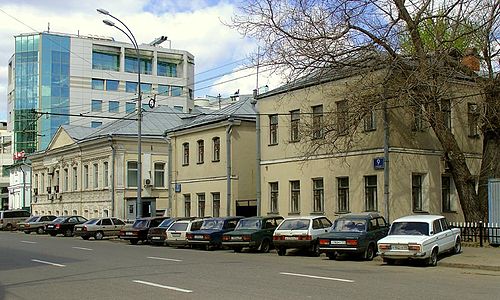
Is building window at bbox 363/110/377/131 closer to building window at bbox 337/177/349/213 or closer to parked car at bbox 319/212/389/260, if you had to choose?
building window at bbox 337/177/349/213

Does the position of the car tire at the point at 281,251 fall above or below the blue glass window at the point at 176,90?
below

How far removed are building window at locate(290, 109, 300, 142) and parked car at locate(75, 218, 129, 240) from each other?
14122 millimetres

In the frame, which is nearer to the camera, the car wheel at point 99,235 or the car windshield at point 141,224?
the car windshield at point 141,224

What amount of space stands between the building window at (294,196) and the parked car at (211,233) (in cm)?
450

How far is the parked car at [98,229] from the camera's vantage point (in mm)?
40500

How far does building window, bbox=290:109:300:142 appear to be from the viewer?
3284cm

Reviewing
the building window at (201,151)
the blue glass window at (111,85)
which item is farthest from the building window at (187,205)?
the blue glass window at (111,85)

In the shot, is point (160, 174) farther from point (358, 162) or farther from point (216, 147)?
point (358, 162)

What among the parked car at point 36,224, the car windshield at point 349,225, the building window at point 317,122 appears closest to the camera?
the car windshield at point 349,225

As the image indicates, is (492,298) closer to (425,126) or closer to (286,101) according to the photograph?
(425,126)

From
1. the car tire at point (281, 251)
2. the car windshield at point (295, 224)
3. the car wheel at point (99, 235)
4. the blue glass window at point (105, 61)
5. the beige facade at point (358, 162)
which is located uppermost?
the blue glass window at point (105, 61)

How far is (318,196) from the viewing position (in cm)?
3183

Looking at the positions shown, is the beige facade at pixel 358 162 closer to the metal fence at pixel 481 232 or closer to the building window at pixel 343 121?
the building window at pixel 343 121

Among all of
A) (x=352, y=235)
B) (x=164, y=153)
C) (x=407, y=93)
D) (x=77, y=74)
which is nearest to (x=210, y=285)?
(x=352, y=235)
